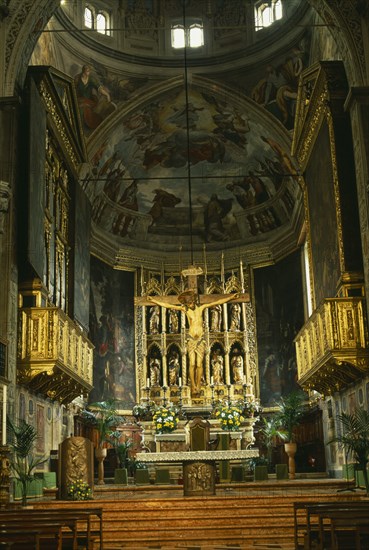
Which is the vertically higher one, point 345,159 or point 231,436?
point 345,159

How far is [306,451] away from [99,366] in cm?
857

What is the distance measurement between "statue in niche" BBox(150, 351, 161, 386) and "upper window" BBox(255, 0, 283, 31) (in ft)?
44.5

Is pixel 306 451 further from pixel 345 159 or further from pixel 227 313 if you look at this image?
pixel 345 159

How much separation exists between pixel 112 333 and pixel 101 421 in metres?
6.23

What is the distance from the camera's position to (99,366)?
97.9ft

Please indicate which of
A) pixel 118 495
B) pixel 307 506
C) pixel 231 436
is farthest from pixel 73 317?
pixel 307 506

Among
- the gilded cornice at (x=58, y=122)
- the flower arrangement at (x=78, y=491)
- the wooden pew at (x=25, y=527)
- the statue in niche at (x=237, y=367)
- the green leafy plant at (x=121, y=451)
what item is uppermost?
the gilded cornice at (x=58, y=122)

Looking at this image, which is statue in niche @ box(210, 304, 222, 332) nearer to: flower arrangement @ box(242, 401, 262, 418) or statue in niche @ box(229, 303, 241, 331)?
statue in niche @ box(229, 303, 241, 331)

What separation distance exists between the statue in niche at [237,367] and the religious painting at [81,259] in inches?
331

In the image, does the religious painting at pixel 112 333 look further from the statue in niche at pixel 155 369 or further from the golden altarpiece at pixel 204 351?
the statue in niche at pixel 155 369

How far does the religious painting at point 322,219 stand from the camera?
65.9 ft

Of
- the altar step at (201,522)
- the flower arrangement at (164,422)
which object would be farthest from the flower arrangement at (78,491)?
the flower arrangement at (164,422)

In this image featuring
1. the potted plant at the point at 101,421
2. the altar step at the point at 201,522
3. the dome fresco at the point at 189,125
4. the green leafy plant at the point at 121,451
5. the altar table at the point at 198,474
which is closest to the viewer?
the altar step at the point at 201,522

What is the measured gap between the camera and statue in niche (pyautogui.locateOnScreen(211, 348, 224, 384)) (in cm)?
3069
